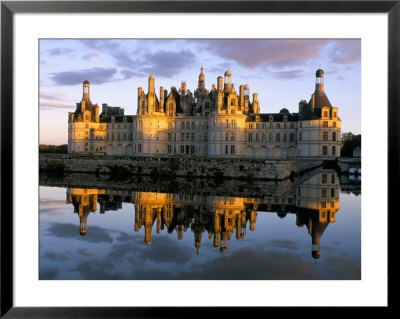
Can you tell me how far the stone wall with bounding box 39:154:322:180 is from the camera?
62.3 ft

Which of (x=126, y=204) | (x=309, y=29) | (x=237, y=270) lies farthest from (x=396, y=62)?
(x=126, y=204)

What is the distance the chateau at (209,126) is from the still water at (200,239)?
18.0 meters

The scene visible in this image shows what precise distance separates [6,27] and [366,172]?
4.76m

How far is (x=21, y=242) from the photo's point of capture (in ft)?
16.0

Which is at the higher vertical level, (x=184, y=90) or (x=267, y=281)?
(x=184, y=90)

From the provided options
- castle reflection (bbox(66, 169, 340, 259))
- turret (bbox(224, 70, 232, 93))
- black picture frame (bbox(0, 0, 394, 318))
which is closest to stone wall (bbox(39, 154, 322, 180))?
castle reflection (bbox(66, 169, 340, 259))

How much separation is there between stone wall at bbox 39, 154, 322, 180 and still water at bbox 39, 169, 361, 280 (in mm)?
7571

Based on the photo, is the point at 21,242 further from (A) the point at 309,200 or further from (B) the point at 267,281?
(A) the point at 309,200

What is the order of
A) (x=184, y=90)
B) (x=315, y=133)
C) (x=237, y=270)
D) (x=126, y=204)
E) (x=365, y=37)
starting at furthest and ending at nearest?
(x=184, y=90) → (x=315, y=133) → (x=126, y=204) → (x=237, y=270) → (x=365, y=37)

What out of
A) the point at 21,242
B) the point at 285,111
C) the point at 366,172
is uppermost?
the point at 285,111

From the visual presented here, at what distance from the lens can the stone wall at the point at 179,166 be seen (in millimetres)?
19000

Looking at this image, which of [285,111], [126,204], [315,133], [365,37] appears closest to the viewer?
[365,37]

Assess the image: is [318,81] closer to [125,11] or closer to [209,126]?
[209,126]

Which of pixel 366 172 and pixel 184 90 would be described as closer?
pixel 366 172
